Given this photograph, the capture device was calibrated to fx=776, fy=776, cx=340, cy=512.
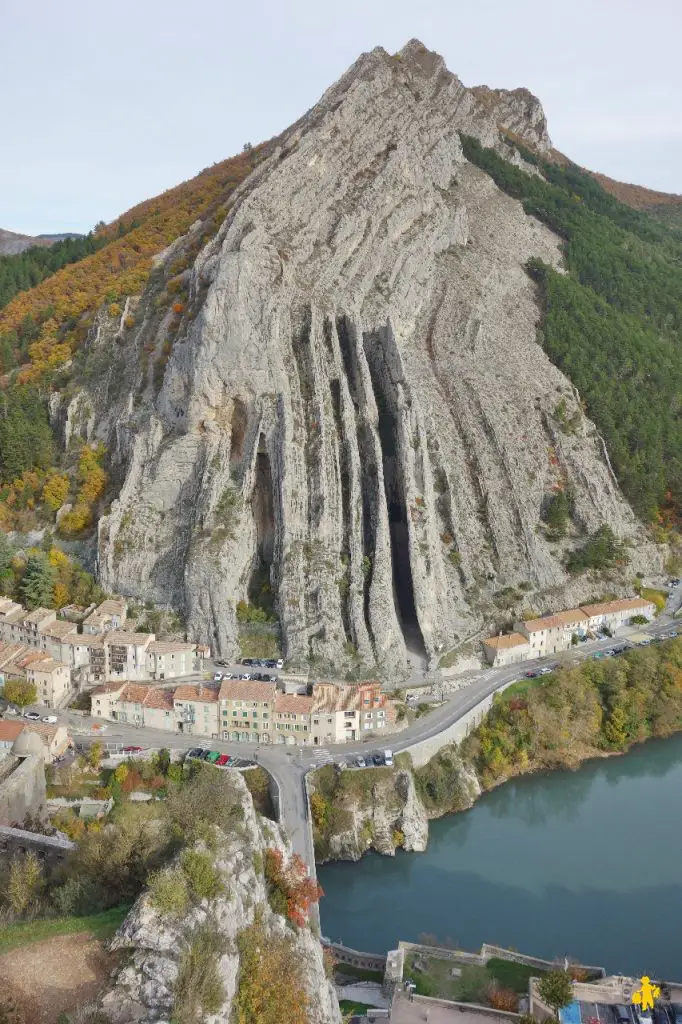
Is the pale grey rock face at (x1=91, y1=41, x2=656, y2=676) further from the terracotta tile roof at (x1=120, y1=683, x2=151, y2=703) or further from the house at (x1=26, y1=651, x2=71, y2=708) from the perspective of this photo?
the house at (x1=26, y1=651, x2=71, y2=708)

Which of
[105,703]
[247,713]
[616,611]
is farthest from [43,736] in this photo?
[616,611]

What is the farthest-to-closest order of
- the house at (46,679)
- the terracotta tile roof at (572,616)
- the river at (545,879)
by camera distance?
the terracotta tile roof at (572,616)
the house at (46,679)
the river at (545,879)

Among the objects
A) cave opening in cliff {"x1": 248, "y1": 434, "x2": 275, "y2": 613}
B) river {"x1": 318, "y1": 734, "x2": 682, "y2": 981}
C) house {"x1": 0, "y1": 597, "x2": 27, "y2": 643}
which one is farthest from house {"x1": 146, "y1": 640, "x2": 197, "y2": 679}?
river {"x1": 318, "y1": 734, "x2": 682, "y2": 981}

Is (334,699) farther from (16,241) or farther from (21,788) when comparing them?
(16,241)

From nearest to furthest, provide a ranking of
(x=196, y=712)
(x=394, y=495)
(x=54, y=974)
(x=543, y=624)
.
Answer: (x=54, y=974), (x=196, y=712), (x=543, y=624), (x=394, y=495)

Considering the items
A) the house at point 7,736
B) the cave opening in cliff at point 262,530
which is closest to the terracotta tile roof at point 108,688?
the house at point 7,736

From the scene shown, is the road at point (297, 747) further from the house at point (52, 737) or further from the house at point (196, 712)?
the house at point (52, 737)

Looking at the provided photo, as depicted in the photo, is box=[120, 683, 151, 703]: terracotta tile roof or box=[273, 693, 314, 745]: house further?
box=[120, 683, 151, 703]: terracotta tile roof
